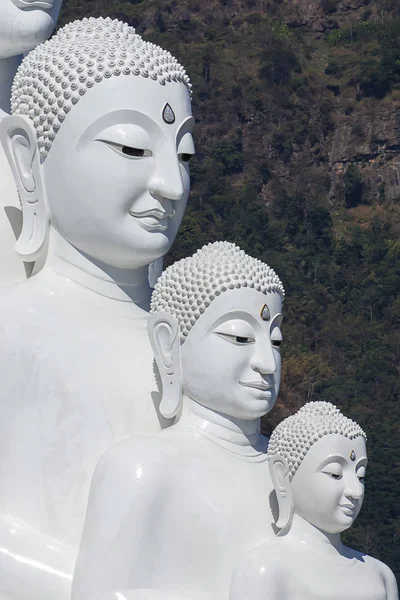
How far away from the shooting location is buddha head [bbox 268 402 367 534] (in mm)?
6688

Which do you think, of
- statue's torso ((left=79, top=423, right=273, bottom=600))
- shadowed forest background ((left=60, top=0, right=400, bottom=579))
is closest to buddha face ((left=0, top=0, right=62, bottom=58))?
statue's torso ((left=79, top=423, right=273, bottom=600))

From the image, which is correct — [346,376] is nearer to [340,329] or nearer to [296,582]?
[340,329]

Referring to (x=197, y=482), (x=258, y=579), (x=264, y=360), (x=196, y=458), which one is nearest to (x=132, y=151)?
(x=264, y=360)

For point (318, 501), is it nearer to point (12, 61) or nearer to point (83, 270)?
point (83, 270)

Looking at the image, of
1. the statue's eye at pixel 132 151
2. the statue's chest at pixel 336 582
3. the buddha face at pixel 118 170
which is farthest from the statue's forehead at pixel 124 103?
the statue's chest at pixel 336 582

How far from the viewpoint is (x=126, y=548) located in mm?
6340

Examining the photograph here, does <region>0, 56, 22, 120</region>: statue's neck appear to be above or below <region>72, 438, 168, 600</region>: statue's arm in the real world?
above

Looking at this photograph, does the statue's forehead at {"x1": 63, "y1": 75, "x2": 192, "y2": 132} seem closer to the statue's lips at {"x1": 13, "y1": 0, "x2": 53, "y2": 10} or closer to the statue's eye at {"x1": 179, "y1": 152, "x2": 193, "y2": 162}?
the statue's eye at {"x1": 179, "y1": 152, "x2": 193, "y2": 162}

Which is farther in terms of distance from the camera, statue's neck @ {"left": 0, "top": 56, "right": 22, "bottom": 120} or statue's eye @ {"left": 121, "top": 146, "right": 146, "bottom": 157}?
statue's neck @ {"left": 0, "top": 56, "right": 22, "bottom": 120}

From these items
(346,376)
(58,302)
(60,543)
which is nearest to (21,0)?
(58,302)

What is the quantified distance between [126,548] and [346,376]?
108 ft

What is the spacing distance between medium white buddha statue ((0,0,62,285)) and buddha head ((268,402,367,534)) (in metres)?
1.60

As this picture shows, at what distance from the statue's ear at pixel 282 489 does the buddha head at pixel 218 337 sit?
0.26 meters

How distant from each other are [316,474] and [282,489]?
0.18 m
